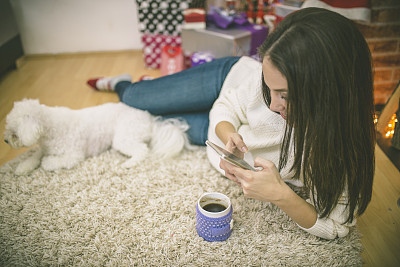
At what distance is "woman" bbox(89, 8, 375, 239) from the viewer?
2.26 feet

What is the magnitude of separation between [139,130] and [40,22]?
1.78 m

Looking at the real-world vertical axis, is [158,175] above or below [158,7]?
below

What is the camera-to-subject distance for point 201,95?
1415 millimetres

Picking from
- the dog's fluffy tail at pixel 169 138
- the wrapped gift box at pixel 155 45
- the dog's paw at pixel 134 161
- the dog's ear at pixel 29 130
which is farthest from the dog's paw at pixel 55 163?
the wrapped gift box at pixel 155 45

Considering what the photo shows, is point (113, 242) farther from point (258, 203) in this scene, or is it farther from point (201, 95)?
point (201, 95)

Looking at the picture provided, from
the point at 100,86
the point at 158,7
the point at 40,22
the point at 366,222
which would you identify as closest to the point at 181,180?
the point at 366,222

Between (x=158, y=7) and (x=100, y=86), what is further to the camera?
(x=158, y=7)

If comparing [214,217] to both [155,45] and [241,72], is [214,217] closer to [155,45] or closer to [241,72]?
[241,72]

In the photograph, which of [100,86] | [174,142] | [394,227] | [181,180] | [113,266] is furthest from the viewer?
[100,86]

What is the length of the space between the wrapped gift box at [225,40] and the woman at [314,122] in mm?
761

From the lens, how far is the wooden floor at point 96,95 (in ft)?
3.53

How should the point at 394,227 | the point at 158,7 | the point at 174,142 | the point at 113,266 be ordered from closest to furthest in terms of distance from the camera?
the point at 113,266
the point at 394,227
the point at 174,142
the point at 158,7

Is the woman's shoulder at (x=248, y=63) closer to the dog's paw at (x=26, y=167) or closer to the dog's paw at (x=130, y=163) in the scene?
the dog's paw at (x=130, y=163)

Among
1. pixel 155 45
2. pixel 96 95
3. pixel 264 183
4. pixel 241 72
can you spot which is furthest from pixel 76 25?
pixel 264 183
